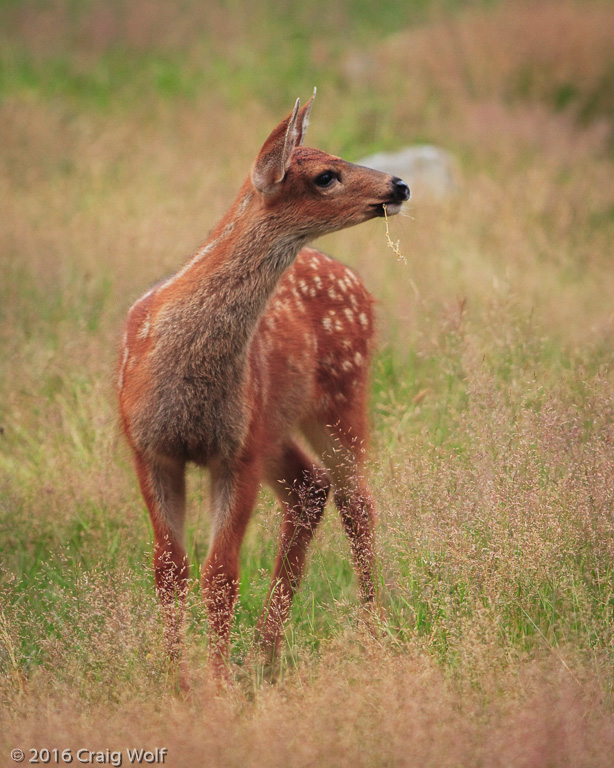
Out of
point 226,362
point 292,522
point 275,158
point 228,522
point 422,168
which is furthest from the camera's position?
point 422,168

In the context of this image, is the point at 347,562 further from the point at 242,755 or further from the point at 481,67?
the point at 481,67

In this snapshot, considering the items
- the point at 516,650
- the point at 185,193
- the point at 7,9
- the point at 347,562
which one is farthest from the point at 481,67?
the point at 516,650

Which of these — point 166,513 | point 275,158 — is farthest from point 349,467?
point 275,158

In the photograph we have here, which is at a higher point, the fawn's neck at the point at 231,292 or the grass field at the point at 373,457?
the fawn's neck at the point at 231,292

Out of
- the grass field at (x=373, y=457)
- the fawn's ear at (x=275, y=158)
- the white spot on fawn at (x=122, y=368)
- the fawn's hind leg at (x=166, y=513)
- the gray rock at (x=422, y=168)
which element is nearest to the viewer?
the grass field at (x=373, y=457)

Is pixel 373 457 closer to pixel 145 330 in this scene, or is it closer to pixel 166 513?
pixel 166 513

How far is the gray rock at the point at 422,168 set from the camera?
429 inches

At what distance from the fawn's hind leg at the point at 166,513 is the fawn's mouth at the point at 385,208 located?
127cm

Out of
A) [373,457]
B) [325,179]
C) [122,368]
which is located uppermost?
[325,179]

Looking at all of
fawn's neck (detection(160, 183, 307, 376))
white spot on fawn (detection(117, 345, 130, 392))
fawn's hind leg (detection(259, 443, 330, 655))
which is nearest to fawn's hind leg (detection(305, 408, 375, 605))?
fawn's hind leg (detection(259, 443, 330, 655))

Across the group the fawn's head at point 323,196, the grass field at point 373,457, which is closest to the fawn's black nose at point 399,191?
the fawn's head at point 323,196

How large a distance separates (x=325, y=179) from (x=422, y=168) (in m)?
7.57

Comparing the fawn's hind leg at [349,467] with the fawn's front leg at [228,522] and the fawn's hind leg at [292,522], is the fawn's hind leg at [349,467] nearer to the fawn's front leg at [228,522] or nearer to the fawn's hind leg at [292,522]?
the fawn's hind leg at [292,522]

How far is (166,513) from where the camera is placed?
418 centimetres
